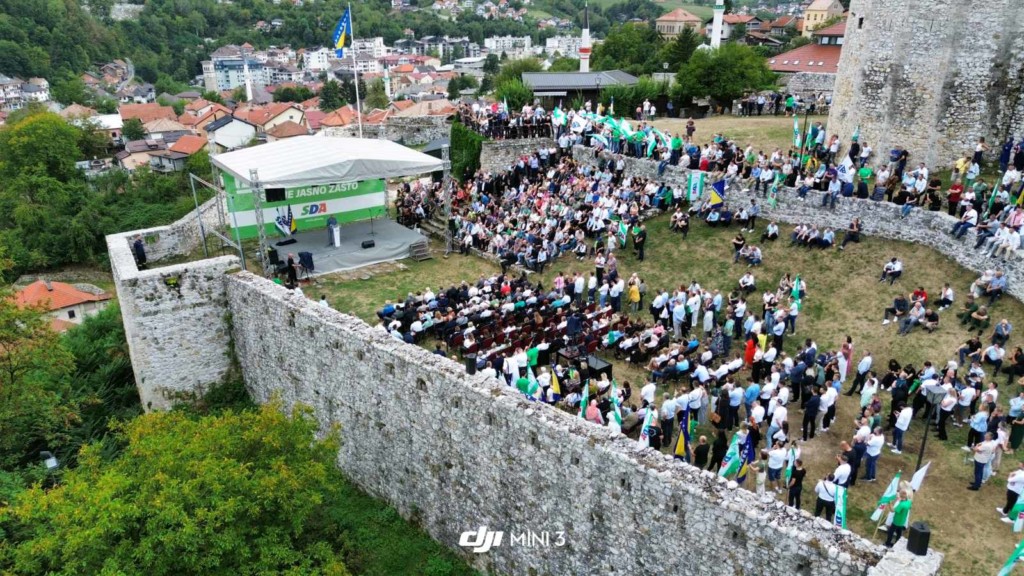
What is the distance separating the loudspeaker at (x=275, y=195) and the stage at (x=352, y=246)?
1.39 metres

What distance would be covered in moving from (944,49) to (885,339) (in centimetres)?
1022

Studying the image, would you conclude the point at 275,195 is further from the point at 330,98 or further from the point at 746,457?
the point at 330,98

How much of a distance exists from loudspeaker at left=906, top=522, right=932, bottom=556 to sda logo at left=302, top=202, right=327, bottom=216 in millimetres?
20743

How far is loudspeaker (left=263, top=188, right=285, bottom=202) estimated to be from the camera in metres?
22.8

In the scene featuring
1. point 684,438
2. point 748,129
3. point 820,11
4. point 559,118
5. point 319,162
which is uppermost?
point 820,11

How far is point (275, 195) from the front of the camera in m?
23.0

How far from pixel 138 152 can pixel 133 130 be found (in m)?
18.0

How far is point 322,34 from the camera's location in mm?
194250

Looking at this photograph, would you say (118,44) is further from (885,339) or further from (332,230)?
(885,339)

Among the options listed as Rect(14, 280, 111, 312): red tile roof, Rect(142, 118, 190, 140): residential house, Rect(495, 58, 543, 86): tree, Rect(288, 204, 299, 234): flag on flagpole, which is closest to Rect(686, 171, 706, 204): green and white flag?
Rect(288, 204, 299, 234): flag on flagpole

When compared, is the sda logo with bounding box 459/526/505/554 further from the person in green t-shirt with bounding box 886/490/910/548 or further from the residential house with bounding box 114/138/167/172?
the residential house with bounding box 114/138/167/172

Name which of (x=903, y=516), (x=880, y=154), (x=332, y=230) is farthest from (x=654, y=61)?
(x=903, y=516)

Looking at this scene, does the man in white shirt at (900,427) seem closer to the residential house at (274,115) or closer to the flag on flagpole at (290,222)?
the flag on flagpole at (290,222)

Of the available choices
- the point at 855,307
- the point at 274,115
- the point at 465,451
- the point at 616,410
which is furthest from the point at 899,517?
the point at 274,115
